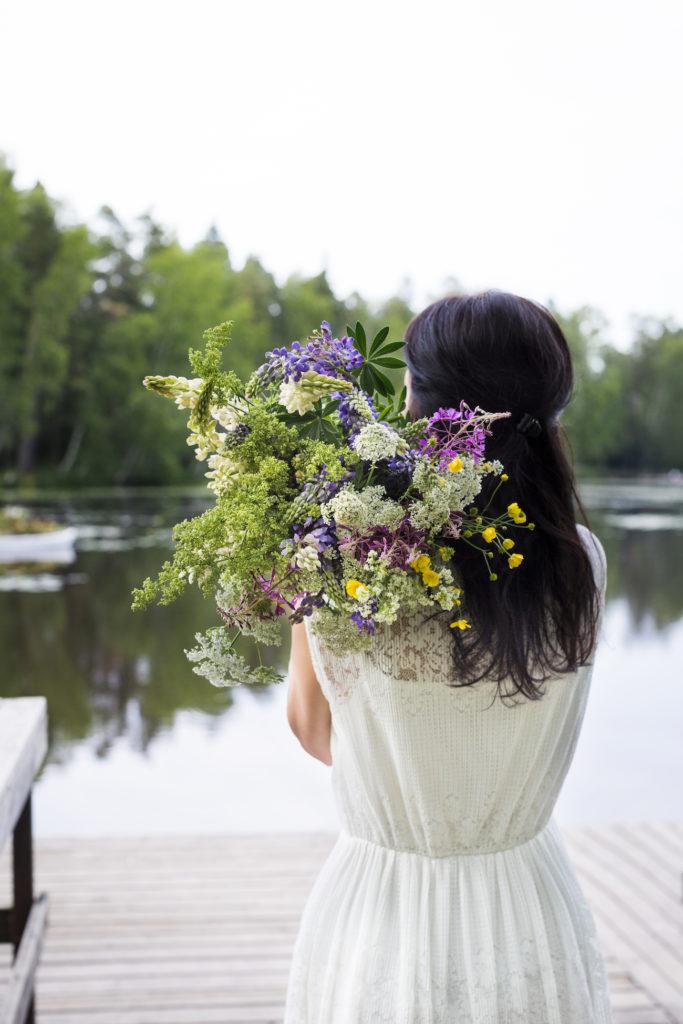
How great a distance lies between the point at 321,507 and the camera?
2.55 ft

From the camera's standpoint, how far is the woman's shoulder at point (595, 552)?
3.09 ft

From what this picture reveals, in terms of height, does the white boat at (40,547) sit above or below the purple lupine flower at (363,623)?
below

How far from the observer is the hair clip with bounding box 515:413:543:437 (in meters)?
0.90

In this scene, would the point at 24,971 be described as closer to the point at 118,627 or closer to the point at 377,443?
the point at 377,443

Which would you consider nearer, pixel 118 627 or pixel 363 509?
pixel 363 509

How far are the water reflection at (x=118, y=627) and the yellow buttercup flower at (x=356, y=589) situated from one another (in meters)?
5.39

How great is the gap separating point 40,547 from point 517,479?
1230 centimetres

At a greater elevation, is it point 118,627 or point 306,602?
point 306,602

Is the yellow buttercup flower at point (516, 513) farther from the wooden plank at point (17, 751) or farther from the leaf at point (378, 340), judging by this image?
the wooden plank at point (17, 751)

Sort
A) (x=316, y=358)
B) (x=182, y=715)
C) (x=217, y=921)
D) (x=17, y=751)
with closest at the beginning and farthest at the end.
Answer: (x=316, y=358), (x=17, y=751), (x=217, y=921), (x=182, y=715)

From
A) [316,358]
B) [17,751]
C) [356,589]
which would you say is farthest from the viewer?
[17,751]

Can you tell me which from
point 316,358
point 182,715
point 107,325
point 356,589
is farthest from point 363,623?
point 107,325

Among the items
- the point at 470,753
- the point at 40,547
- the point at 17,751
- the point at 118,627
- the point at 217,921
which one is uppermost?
the point at 470,753

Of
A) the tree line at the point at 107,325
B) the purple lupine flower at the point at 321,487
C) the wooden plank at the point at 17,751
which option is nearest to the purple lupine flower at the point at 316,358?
the purple lupine flower at the point at 321,487
